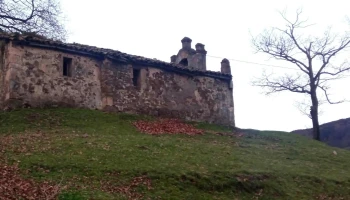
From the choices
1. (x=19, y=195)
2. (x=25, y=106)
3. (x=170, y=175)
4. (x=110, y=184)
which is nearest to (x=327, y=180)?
(x=170, y=175)

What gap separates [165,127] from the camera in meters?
23.0

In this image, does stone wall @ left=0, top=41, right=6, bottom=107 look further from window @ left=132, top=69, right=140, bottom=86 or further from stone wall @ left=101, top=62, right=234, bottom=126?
window @ left=132, top=69, right=140, bottom=86

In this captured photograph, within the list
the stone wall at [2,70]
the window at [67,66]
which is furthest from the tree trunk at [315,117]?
the stone wall at [2,70]

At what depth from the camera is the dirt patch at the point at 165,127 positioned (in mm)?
22000

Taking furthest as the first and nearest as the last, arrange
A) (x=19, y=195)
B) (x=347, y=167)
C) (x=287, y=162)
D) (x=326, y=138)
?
(x=326, y=138), (x=347, y=167), (x=287, y=162), (x=19, y=195)

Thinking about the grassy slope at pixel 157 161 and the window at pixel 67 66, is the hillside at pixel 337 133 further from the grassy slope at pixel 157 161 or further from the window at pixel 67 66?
the window at pixel 67 66

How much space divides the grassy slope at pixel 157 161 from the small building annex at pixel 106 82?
4.22ft

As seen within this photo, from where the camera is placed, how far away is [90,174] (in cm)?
1410

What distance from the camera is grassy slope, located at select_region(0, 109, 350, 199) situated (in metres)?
14.1

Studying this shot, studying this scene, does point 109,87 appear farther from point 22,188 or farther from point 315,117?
point 315,117

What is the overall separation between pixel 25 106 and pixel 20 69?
1.73 metres

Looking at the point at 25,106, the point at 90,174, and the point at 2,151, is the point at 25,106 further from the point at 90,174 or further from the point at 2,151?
the point at 90,174

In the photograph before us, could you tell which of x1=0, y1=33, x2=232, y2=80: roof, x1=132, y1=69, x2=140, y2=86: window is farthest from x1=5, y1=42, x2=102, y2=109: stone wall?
x1=132, y1=69, x2=140, y2=86: window

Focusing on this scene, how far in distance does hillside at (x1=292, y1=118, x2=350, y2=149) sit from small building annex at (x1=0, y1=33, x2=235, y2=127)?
1367 cm
